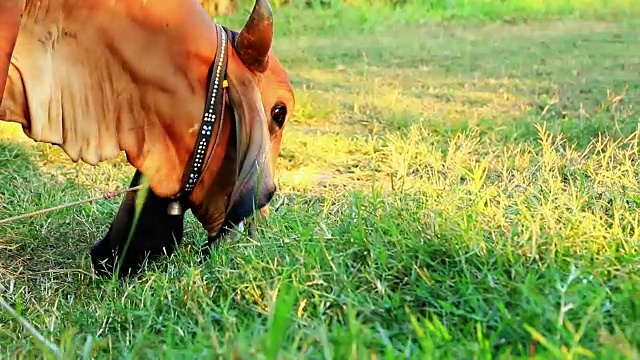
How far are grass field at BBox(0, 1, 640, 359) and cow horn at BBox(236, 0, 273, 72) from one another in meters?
0.46

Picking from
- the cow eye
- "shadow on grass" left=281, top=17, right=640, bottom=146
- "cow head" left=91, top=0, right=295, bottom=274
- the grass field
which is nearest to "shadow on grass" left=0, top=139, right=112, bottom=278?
the grass field

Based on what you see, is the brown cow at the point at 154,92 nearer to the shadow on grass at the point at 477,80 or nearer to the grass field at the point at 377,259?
the grass field at the point at 377,259

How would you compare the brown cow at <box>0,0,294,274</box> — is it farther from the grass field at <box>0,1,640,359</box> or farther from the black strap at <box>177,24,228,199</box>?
the grass field at <box>0,1,640,359</box>

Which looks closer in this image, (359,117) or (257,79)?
(257,79)

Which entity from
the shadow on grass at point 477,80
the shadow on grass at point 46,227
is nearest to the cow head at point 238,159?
the shadow on grass at point 46,227

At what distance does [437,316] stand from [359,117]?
3.47 metres

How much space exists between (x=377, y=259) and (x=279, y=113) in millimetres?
782

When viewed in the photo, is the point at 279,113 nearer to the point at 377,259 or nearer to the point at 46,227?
the point at 377,259

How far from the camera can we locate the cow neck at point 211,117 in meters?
2.58

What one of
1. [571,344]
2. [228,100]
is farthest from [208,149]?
[571,344]

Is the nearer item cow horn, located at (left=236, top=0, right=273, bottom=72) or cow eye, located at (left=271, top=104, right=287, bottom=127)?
cow horn, located at (left=236, top=0, right=273, bottom=72)

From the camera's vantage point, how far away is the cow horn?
8.50ft

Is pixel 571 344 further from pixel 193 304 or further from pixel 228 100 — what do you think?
pixel 228 100

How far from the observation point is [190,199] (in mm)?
2682
